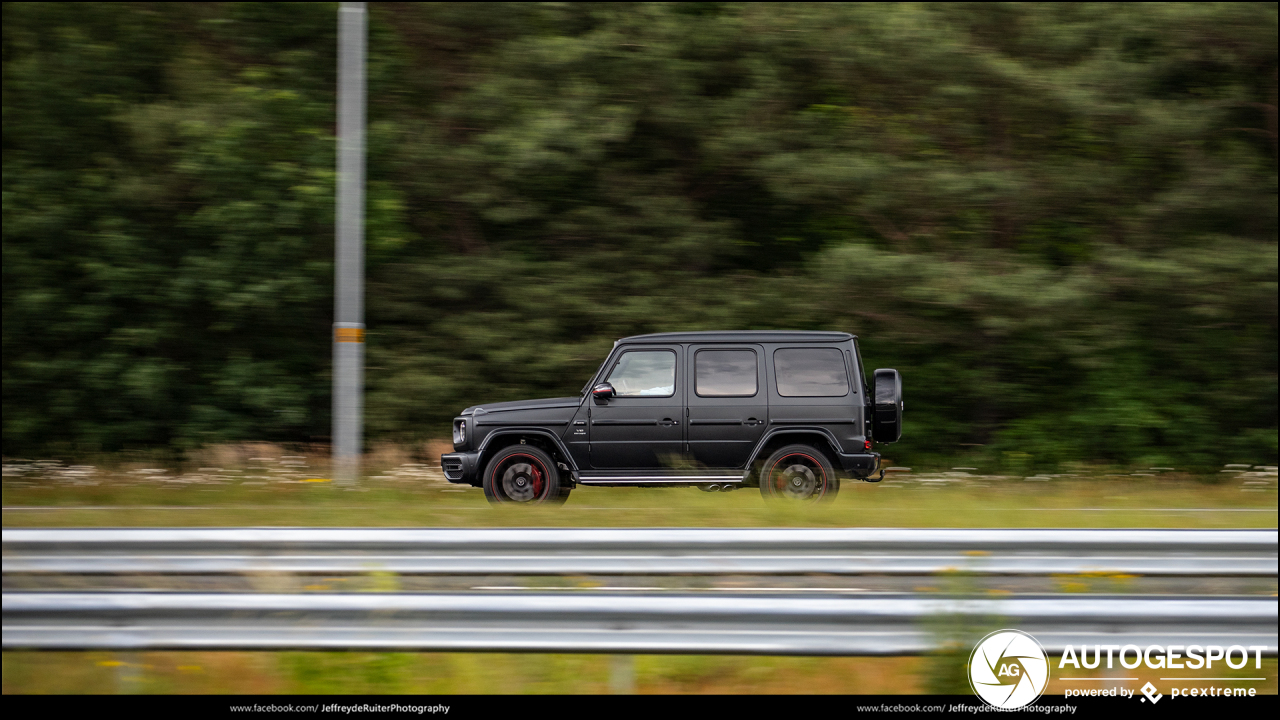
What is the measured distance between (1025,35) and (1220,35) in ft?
8.06

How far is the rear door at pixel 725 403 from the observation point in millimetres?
9570

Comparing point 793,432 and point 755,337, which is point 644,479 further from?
point 755,337

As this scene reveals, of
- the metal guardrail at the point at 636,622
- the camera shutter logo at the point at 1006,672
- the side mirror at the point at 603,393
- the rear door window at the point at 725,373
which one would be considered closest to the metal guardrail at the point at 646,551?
the metal guardrail at the point at 636,622

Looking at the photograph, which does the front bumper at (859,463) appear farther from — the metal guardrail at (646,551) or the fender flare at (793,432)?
the metal guardrail at (646,551)

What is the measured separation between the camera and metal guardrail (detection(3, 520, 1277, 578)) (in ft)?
14.4

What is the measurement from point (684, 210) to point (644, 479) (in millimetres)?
5677

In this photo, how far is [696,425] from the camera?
959 centimetres

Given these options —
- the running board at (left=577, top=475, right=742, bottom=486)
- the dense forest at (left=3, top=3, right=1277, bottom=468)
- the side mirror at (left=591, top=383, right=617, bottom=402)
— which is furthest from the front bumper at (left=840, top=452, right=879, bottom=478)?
the dense forest at (left=3, top=3, right=1277, bottom=468)

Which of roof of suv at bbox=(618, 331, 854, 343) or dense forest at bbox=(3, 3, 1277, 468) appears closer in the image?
roof of suv at bbox=(618, 331, 854, 343)

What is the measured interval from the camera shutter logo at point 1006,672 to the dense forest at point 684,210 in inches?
364

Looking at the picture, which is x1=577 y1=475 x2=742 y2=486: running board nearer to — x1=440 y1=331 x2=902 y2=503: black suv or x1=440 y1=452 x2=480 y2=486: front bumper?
x1=440 y1=331 x2=902 y2=503: black suv

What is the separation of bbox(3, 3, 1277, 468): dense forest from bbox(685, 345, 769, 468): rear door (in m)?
3.99
